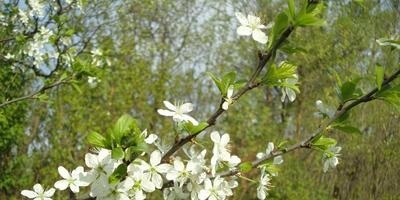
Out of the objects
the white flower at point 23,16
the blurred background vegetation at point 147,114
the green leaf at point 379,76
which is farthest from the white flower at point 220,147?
the white flower at point 23,16

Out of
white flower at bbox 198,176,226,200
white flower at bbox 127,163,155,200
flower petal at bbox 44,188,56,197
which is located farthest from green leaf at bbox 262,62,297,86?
flower petal at bbox 44,188,56,197

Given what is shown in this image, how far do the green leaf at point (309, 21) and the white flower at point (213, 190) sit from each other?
0.49 m

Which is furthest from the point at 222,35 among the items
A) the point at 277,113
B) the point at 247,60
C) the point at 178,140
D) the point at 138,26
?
the point at 178,140

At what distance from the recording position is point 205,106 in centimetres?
1472

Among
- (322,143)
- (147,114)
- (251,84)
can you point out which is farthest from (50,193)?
(147,114)

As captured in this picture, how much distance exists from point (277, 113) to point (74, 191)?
14.9 m

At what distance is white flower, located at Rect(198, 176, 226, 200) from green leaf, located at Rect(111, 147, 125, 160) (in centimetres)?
29

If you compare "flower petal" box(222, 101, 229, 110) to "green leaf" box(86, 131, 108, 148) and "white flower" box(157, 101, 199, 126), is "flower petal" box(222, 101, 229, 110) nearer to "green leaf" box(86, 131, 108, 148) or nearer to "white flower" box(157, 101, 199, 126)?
"white flower" box(157, 101, 199, 126)

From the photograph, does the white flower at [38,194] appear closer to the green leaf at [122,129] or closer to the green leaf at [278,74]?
the green leaf at [122,129]

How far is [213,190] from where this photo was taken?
1684 millimetres

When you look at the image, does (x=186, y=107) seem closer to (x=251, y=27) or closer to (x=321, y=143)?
(x=251, y=27)

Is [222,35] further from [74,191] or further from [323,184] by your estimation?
[74,191]

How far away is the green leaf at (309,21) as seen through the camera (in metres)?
1.55

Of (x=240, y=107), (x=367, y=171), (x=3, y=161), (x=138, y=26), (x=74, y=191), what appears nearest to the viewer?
(x=74, y=191)
